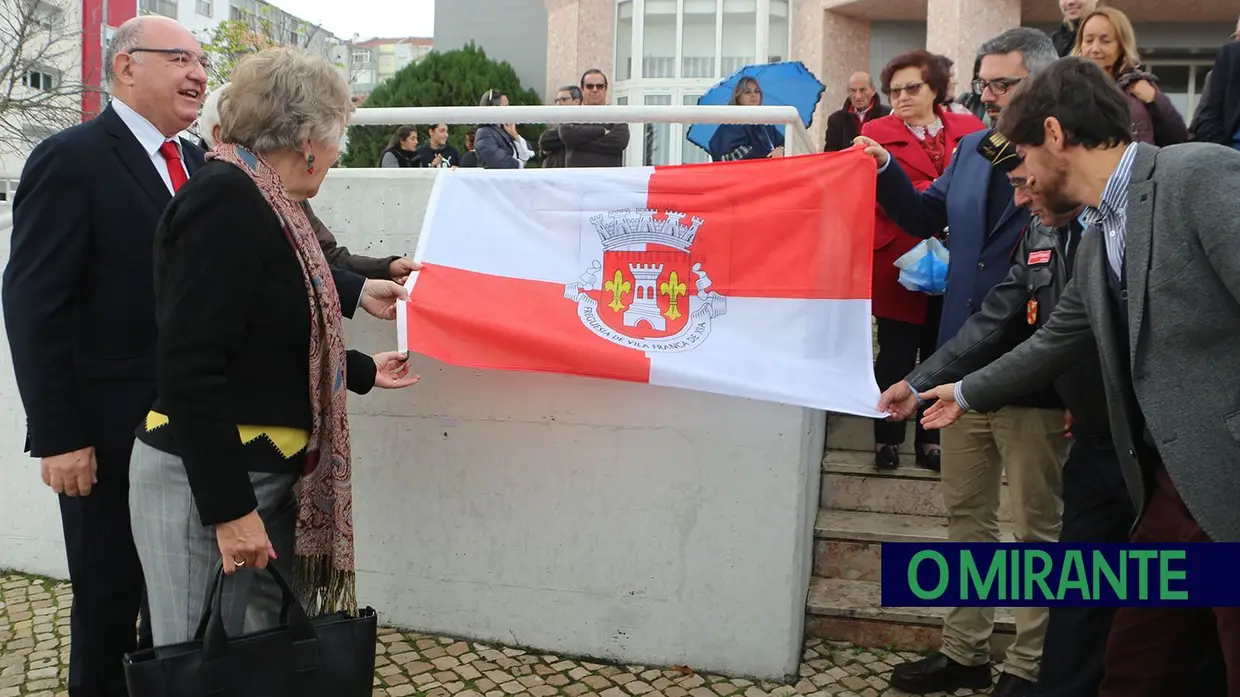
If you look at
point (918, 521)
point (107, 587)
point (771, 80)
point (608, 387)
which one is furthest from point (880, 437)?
point (771, 80)

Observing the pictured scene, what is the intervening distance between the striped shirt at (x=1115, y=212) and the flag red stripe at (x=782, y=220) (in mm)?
1168

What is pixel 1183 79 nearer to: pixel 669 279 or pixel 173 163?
pixel 669 279

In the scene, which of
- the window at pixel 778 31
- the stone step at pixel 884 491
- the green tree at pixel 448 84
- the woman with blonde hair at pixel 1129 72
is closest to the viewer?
the woman with blonde hair at pixel 1129 72

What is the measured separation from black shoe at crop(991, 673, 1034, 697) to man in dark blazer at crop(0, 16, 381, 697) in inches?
A: 115

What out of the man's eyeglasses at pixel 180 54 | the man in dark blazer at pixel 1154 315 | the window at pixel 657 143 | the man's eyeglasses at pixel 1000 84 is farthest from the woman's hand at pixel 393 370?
the window at pixel 657 143

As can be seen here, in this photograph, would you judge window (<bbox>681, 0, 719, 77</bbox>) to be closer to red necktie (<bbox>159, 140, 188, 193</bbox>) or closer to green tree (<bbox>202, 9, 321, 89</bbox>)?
green tree (<bbox>202, 9, 321, 89</bbox>)

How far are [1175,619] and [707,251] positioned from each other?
199 centimetres

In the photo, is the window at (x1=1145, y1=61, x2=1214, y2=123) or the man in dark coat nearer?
the man in dark coat

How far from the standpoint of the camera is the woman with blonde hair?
14.4 feet

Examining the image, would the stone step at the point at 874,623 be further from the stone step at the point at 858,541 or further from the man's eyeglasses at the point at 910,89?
the man's eyeglasses at the point at 910,89

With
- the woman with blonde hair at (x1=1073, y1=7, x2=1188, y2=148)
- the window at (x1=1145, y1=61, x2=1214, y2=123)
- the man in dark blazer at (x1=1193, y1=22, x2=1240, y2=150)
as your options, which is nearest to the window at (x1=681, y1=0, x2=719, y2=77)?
the window at (x1=1145, y1=61, x2=1214, y2=123)

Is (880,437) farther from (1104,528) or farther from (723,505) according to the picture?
(1104,528)

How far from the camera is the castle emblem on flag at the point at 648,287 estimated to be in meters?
3.70

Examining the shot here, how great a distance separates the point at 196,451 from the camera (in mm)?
2107
